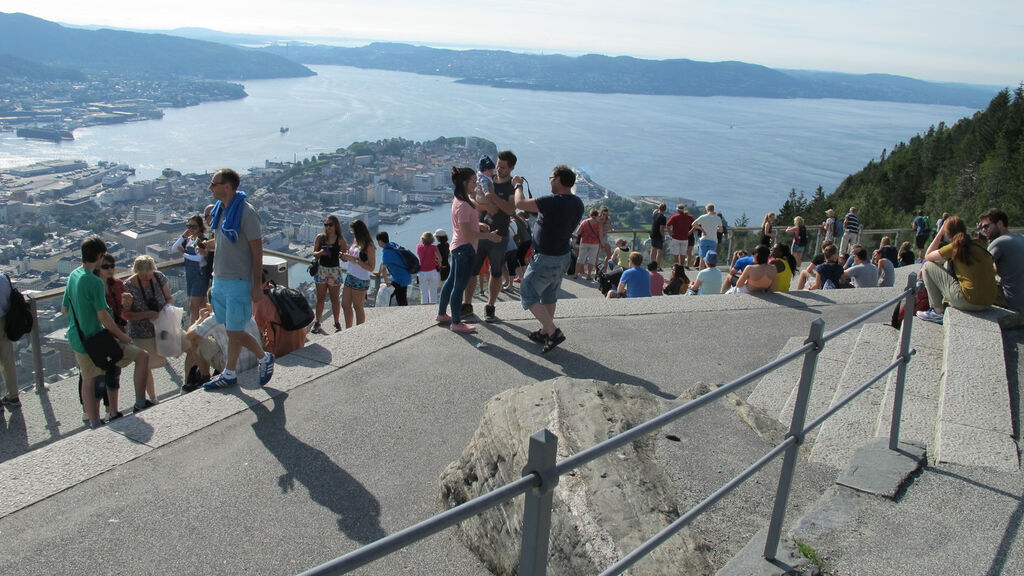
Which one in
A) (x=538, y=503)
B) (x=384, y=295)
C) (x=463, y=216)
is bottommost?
(x=384, y=295)

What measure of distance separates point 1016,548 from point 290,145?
62.2 meters

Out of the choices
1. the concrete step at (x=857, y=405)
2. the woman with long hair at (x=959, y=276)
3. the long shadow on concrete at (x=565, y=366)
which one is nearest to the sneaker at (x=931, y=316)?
the woman with long hair at (x=959, y=276)

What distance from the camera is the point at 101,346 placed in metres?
5.41

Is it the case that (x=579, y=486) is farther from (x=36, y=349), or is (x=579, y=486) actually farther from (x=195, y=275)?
(x=195, y=275)

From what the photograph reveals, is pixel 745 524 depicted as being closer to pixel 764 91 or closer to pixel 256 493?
pixel 256 493

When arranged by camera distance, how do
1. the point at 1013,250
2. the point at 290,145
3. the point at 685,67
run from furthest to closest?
the point at 685,67, the point at 290,145, the point at 1013,250

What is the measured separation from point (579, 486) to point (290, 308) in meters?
3.54

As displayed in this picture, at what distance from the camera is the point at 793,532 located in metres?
3.06

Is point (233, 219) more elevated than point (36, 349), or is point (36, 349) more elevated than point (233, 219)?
point (233, 219)

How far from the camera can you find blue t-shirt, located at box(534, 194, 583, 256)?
5734mm

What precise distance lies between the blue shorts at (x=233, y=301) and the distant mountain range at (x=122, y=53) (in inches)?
3250

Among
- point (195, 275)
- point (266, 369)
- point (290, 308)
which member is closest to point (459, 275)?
point (290, 308)

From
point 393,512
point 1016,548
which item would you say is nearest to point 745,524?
point 1016,548

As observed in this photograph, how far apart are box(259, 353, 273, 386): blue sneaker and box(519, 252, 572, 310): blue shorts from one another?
2.17 meters
